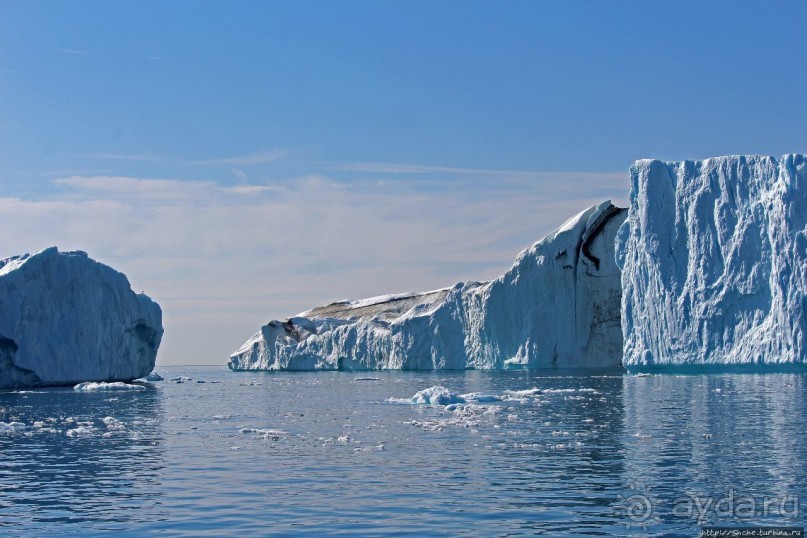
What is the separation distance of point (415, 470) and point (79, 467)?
5540 millimetres

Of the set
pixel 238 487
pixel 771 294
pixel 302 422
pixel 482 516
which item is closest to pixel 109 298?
pixel 302 422

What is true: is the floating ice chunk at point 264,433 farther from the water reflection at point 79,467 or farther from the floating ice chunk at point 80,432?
the floating ice chunk at point 80,432

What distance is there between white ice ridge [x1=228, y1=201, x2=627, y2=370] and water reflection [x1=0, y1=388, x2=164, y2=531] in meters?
32.3

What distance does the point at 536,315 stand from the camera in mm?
56375

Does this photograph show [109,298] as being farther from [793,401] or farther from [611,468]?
[611,468]

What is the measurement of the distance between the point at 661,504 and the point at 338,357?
206ft

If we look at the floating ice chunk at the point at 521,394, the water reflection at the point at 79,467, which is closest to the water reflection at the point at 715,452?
the floating ice chunk at the point at 521,394

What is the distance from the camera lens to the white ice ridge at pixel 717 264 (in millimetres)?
38812

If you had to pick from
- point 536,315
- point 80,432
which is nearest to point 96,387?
point 80,432

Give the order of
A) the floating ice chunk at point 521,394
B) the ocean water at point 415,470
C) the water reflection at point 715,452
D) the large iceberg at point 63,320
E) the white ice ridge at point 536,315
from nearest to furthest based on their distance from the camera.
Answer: the ocean water at point 415,470 → the water reflection at point 715,452 → the floating ice chunk at point 521,394 → the large iceberg at point 63,320 → the white ice ridge at point 536,315

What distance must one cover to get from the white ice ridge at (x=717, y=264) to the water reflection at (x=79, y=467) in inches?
929

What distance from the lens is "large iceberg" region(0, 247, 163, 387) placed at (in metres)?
39.6

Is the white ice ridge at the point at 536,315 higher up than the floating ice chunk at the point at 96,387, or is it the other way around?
the white ice ridge at the point at 536,315

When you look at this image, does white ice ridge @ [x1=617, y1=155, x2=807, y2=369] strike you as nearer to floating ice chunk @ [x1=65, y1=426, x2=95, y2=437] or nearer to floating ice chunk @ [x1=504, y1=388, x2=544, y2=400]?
floating ice chunk @ [x1=504, y1=388, x2=544, y2=400]
